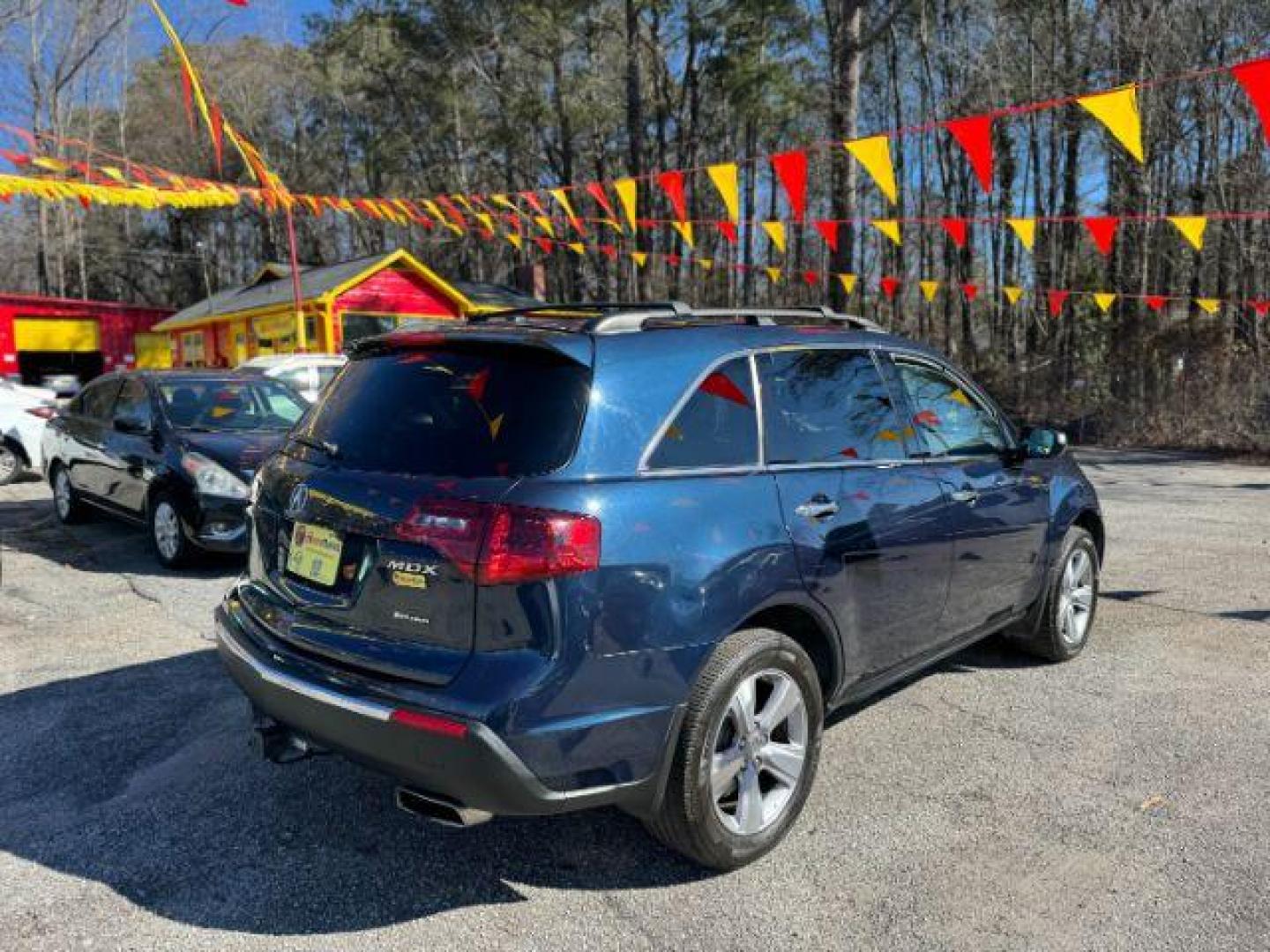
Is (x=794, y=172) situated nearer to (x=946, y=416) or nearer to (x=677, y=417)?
(x=946, y=416)

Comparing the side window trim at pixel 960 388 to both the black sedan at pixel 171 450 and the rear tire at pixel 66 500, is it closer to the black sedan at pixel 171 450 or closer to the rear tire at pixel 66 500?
the black sedan at pixel 171 450

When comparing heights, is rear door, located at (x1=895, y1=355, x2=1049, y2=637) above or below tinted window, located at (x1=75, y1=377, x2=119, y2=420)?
below

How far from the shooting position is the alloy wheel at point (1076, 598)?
464 centimetres

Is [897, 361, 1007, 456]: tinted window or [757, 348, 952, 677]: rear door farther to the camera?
[897, 361, 1007, 456]: tinted window

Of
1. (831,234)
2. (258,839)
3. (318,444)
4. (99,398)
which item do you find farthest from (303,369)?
(258,839)

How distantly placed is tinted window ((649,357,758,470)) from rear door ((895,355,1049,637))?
1.03m

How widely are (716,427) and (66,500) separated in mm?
8242

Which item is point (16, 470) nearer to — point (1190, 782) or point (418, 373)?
point (418, 373)

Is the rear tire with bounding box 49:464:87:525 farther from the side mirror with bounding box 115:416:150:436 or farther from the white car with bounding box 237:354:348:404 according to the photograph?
the white car with bounding box 237:354:348:404

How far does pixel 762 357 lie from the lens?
126 inches

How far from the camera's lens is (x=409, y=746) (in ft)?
7.91

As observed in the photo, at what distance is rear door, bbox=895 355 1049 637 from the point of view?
3.79m

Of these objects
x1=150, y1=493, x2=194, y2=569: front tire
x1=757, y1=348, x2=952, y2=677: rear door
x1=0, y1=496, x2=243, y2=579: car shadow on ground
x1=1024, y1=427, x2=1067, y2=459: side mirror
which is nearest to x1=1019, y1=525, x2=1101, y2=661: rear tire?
x1=1024, y1=427, x2=1067, y2=459: side mirror

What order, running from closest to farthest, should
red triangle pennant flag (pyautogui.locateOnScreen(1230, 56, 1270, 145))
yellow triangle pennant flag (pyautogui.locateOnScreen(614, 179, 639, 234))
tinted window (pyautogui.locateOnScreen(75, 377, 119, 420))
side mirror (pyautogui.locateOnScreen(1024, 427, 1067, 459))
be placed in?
1. side mirror (pyautogui.locateOnScreen(1024, 427, 1067, 459))
2. red triangle pennant flag (pyautogui.locateOnScreen(1230, 56, 1270, 145))
3. tinted window (pyautogui.locateOnScreen(75, 377, 119, 420))
4. yellow triangle pennant flag (pyautogui.locateOnScreen(614, 179, 639, 234))
